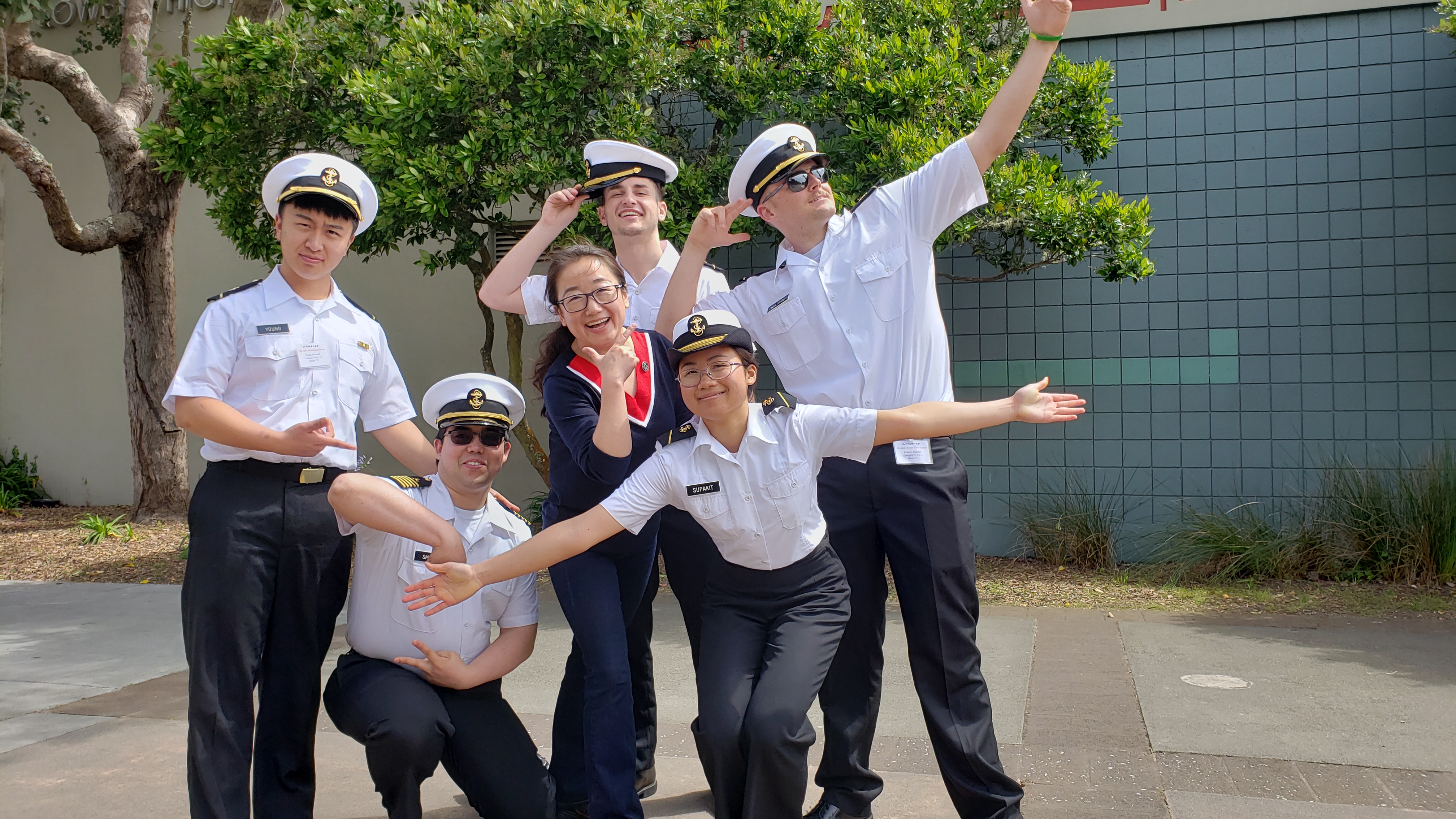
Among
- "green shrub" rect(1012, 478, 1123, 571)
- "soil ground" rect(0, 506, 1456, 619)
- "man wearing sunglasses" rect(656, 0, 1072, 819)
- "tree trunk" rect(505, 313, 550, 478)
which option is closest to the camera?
"man wearing sunglasses" rect(656, 0, 1072, 819)

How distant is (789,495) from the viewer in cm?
294

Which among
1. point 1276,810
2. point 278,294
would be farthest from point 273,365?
point 1276,810

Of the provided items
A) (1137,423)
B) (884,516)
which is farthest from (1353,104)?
(884,516)

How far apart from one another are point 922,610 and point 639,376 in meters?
1.09

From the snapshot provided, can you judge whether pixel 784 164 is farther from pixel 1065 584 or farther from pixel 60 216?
pixel 60 216

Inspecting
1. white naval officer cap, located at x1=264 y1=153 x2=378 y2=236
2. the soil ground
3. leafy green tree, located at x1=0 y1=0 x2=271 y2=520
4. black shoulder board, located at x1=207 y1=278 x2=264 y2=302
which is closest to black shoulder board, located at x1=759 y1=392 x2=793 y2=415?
white naval officer cap, located at x1=264 y1=153 x2=378 y2=236

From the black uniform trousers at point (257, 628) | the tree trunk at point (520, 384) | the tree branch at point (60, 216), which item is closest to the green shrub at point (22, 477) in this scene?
the tree branch at point (60, 216)

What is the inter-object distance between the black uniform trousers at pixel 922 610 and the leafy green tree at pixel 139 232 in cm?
868

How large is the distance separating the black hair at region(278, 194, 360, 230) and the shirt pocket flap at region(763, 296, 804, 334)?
1288mm

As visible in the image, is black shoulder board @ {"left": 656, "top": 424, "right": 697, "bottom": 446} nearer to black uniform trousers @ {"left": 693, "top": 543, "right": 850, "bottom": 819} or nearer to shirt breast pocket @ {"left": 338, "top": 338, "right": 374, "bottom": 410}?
black uniform trousers @ {"left": 693, "top": 543, "right": 850, "bottom": 819}

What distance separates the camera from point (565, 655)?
564 centimetres

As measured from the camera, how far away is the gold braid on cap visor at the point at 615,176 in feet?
11.4

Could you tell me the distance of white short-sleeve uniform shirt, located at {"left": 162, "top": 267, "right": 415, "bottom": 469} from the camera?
2965 mm

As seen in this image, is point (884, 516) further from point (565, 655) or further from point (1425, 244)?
point (1425, 244)
